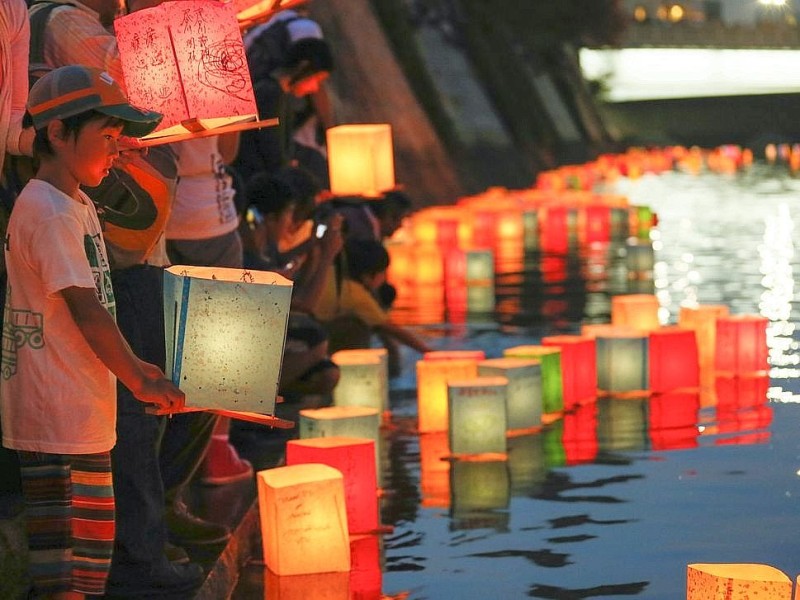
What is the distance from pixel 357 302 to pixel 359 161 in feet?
6.24

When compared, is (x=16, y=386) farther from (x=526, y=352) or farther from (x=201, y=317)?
(x=526, y=352)

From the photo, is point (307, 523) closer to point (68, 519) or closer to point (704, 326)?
point (68, 519)

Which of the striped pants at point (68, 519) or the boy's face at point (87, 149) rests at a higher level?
the boy's face at point (87, 149)

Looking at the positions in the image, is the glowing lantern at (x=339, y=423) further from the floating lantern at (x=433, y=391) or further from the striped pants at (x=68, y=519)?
the striped pants at (x=68, y=519)

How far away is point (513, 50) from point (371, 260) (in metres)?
25.1

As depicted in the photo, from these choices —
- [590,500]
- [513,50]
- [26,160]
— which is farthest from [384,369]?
[513,50]

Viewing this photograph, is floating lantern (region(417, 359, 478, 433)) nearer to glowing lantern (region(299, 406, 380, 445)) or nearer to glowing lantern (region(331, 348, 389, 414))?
glowing lantern (region(331, 348, 389, 414))

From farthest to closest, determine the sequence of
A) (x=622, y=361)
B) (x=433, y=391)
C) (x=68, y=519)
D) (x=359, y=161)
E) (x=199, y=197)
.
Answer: (x=359, y=161) < (x=622, y=361) < (x=433, y=391) < (x=199, y=197) < (x=68, y=519)

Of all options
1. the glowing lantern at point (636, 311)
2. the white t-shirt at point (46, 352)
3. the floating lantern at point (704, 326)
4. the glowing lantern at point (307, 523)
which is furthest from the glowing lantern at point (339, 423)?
the glowing lantern at point (636, 311)

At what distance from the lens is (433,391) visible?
8.07 metres

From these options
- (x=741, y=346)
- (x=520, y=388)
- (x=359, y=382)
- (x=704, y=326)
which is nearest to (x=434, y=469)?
(x=520, y=388)

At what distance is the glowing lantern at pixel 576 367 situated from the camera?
8.54m

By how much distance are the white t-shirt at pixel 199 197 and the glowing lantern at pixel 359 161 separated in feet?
13.0

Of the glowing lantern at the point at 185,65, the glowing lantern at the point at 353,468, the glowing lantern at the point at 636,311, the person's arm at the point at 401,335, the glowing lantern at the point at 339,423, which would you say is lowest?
the glowing lantern at the point at 353,468
